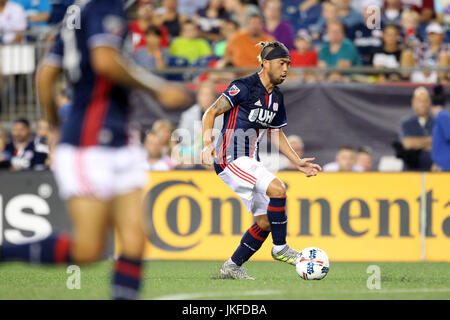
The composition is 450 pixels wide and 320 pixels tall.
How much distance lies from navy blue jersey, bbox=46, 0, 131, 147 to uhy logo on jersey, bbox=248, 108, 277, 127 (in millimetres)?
3363

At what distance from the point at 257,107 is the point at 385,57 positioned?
5.74 meters

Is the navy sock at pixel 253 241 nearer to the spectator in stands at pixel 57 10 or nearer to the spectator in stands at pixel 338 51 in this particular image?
the spectator in stands at pixel 338 51

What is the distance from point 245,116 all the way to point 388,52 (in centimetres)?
584

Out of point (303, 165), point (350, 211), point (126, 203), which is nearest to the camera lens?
point (126, 203)

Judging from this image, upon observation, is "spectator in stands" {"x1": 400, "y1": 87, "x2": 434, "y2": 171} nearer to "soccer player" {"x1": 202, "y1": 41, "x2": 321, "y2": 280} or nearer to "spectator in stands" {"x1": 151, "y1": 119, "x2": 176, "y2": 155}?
"spectator in stands" {"x1": 151, "y1": 119, "x2": 176, "y2": 155}

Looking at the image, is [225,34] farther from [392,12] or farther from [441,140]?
[441,140]

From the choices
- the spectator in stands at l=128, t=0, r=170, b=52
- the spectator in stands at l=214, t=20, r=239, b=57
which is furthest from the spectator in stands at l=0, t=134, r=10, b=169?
the spectator in stands at l=214, t=20, r=239, b=57

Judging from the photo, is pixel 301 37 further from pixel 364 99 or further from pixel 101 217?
pixel 101 217

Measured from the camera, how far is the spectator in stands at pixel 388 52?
13922 mm

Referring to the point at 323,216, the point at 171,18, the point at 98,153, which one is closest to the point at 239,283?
the point at 323,216

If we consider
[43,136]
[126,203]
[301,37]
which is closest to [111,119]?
[126,203]

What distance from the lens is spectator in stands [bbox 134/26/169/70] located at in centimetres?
1404

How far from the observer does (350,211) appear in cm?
1167

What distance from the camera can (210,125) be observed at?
8.50 m
